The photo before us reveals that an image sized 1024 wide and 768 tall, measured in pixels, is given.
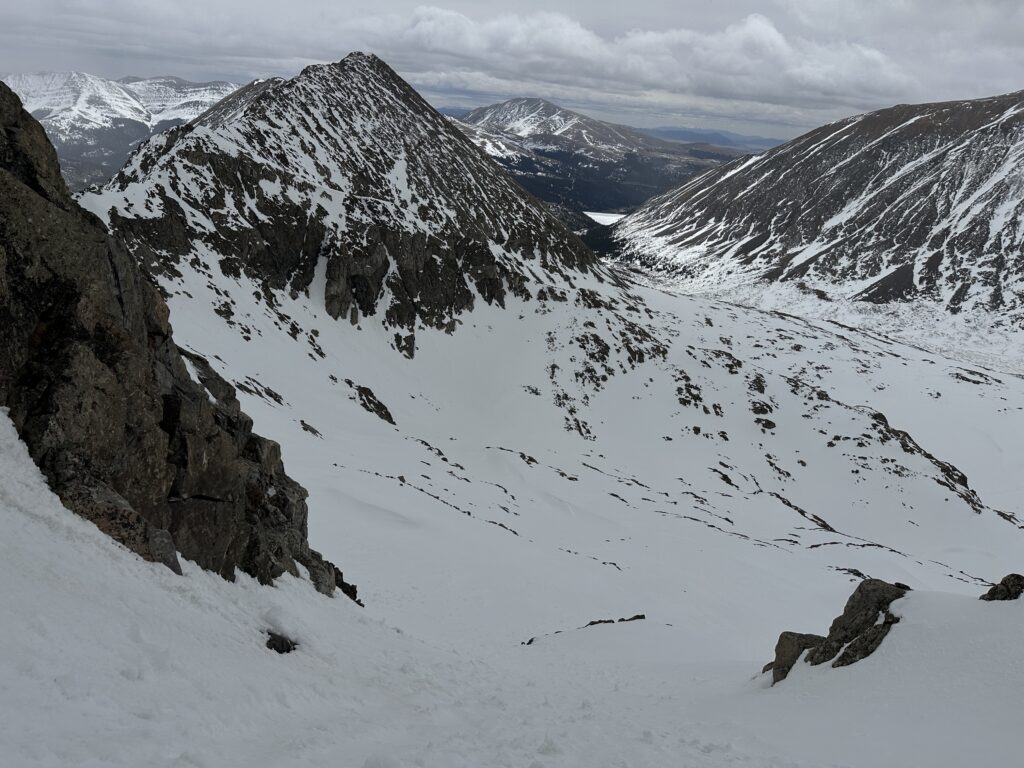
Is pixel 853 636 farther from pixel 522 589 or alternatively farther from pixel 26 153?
pixel 26 153

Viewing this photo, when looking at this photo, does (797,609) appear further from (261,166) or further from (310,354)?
(261,166)

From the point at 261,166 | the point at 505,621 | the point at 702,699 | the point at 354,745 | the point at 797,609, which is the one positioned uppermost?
the point at 261,166

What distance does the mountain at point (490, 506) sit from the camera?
32.1 feet

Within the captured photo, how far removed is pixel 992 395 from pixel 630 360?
3280 inches

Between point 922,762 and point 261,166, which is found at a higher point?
point 261,166

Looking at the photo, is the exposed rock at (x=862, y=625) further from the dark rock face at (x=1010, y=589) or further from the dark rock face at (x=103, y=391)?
the dark rock face at (x=103, y=391)

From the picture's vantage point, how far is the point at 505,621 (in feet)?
85.3

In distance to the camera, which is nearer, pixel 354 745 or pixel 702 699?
pixel 354 745

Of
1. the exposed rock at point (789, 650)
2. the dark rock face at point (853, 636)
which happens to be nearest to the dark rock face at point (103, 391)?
the exposed rock at point (789, 650)

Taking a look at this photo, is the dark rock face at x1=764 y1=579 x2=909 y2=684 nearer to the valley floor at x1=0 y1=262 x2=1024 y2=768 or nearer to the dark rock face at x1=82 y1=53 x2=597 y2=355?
the valley floor at x1=0 y1=262 x2=1024 y2=768

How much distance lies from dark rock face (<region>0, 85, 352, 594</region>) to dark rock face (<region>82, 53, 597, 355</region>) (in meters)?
48.9

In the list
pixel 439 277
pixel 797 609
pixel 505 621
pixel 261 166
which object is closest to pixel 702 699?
pixel 505 621

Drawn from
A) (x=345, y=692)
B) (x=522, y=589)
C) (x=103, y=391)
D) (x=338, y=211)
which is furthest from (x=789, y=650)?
(x=338, y=211)

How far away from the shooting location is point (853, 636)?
1589cm
